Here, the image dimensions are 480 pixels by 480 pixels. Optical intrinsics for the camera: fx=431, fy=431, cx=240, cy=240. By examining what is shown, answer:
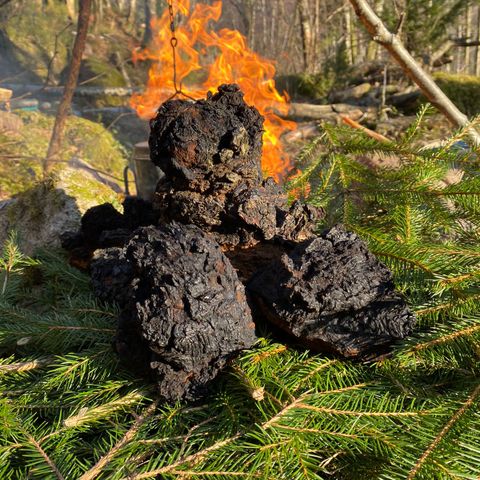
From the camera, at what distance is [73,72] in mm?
4875

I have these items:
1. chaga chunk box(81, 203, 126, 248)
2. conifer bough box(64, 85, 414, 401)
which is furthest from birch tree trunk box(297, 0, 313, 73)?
conifer bough box(64, 85, 414, 401)

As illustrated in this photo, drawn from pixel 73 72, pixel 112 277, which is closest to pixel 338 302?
pixel 112 277

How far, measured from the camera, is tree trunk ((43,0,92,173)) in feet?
14.3

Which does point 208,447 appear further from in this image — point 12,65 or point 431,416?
point 12,65

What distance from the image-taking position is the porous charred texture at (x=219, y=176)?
4.31ft

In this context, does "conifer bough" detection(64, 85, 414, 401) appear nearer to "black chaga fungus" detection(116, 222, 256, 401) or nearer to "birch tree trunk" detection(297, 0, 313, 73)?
"black chaga fungus" detection(116, 222, 256, 401)

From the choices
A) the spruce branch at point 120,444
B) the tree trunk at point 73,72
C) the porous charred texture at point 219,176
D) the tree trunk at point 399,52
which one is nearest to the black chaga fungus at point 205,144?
the porous charred texture at point 219,176

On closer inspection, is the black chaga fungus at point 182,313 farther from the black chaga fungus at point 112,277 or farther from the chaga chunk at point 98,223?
the chaga chunk at point 98,223

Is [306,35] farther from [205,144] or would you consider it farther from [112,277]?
[112,277]

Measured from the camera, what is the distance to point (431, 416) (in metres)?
0.81

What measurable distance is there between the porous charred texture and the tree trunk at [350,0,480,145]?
1.19 meters

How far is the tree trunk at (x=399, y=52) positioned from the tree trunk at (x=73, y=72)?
3180 millimetres

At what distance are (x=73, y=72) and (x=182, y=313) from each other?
4773 mm

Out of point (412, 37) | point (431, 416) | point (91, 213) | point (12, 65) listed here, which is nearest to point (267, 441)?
point (431, 416)
